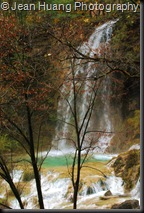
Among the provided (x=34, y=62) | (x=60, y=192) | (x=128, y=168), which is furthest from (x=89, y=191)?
(x=34, y=62)

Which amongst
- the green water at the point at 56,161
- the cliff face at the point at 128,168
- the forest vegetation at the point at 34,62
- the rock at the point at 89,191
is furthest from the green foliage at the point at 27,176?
the cliff face at the point at 128,168

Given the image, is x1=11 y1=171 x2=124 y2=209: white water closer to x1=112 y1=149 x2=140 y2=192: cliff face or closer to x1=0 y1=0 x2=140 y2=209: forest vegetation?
x1=112 y1=149 x2=140 y2=192: cliff face

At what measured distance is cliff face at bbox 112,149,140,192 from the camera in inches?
253

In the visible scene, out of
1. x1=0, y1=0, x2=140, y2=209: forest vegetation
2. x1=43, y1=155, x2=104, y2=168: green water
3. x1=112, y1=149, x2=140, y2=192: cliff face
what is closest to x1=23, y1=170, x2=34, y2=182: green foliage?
x1=0, y1=0, x2=140, y2=209: forest vegetation

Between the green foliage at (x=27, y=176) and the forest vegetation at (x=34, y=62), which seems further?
the green foliage at (x=27, y=176)

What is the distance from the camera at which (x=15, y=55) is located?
4676 mm

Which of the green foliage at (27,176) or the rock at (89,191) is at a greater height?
the green foliage at (27,176)

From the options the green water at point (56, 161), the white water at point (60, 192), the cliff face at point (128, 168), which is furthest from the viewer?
the green water at point (56, 161)

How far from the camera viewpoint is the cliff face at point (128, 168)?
6420 millimetres

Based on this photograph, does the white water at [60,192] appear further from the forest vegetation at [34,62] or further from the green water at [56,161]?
the green water at [56,161]

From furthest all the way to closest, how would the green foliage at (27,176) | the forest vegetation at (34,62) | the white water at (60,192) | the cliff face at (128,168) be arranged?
1. the green foliage at (27,176)
2. the cliff face at (128,168)
3. the white water at (60,192)
4. the forest vegetation at (34,62)

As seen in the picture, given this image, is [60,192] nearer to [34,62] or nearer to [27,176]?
[27,176]

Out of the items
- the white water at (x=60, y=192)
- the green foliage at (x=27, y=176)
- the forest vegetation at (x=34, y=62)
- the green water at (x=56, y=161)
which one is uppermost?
the forest vegetation at (x=34, y=62)

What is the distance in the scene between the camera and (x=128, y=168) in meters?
6.68
